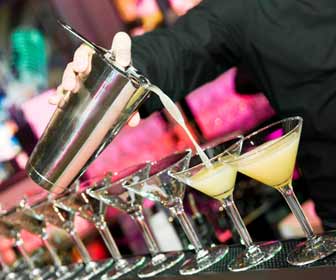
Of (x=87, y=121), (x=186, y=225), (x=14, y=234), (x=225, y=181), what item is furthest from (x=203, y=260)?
(x=14, y=234)

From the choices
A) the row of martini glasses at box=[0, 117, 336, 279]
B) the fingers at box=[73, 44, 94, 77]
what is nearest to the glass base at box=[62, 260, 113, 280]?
the row of martini glasses at box=[0, 117, 336, 279]

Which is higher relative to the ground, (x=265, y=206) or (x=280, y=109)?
(x=280, y=109)

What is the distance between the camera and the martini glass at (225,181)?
1.47 m

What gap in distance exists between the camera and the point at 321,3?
1.96 metres

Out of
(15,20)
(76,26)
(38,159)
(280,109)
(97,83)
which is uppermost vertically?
(15,20)

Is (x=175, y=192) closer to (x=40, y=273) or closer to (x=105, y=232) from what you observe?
(x=105, y=232)

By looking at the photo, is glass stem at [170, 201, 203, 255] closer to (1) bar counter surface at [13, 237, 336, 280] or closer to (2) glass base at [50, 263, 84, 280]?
(1) bar counter surface at [13, 237, 336, 280]

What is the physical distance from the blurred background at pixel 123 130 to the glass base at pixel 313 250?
1.91 m

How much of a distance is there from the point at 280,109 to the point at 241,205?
1.19 meters

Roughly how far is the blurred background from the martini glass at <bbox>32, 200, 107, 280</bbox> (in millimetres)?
1229

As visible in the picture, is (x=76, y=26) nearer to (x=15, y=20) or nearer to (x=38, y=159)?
(x=15, y=20)

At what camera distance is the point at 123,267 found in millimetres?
1964

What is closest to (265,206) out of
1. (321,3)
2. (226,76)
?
(226,76)

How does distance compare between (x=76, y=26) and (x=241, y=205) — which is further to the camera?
(x=76, y=26)
